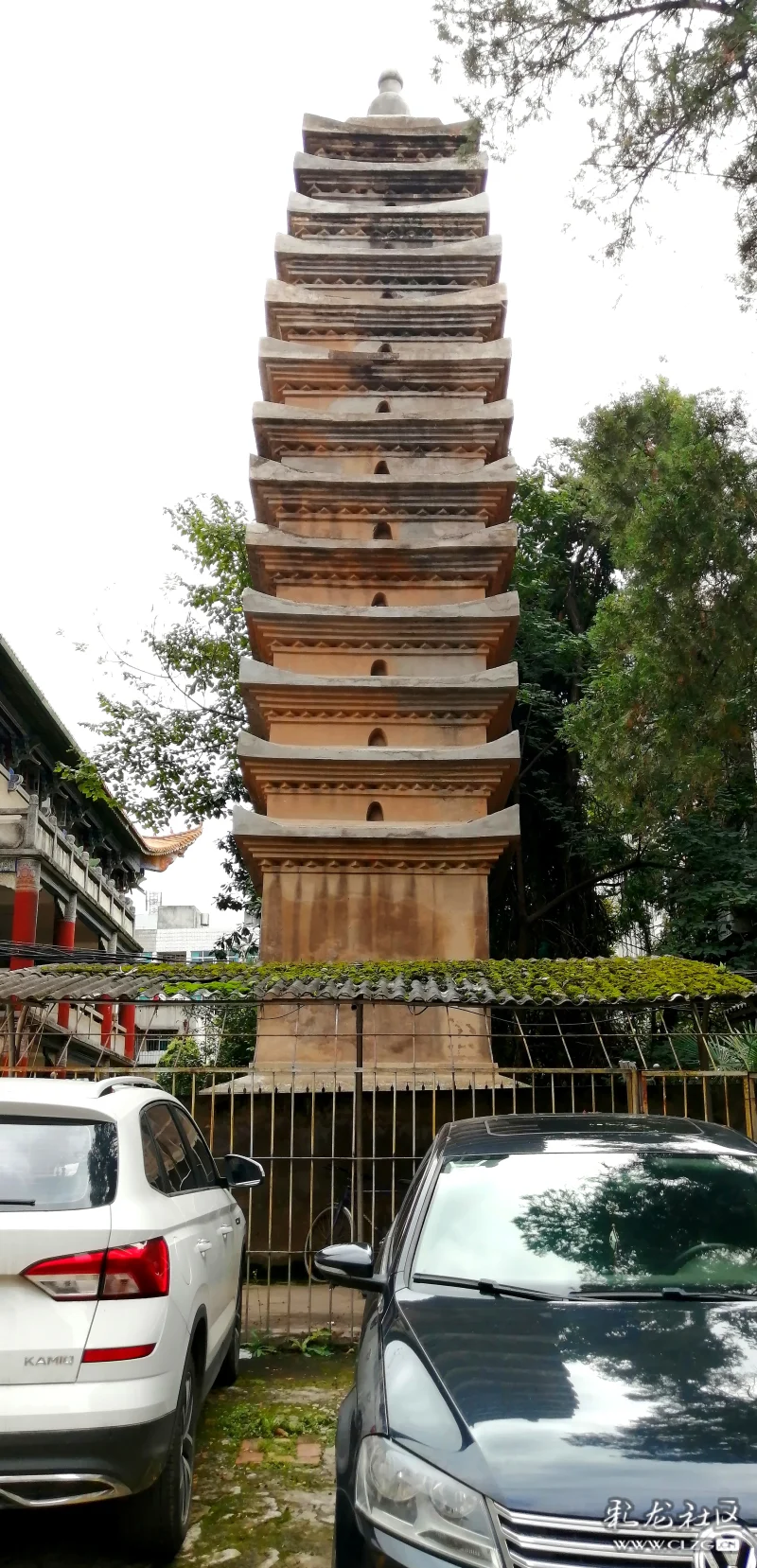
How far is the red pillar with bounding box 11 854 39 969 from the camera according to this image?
67.4 ft

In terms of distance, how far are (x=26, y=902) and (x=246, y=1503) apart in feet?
55.9

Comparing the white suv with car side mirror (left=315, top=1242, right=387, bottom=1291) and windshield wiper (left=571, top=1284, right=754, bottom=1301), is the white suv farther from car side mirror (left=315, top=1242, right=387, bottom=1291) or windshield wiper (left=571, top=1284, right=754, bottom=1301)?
windshield wiper (left=571, top=1284, right=754, bottom=1301)

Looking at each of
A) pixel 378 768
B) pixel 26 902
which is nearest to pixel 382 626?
pixel 378 768

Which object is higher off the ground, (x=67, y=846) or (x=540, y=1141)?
(x=67, y=846)

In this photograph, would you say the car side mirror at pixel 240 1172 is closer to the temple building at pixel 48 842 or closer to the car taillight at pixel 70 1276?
the car taillight at pixel 70 1276

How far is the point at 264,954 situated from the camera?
13.5 metres

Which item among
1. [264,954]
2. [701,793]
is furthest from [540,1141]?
[264,954]

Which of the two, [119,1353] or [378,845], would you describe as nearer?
[119,1353]

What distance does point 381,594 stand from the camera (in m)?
15.4

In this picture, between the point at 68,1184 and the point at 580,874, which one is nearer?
the point at 68,1184

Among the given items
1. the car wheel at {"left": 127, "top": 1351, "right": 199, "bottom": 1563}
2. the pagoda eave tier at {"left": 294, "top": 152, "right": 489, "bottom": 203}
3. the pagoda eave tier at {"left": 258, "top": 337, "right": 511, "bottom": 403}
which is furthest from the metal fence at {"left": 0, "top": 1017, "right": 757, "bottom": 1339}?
the pagoda eave tier at {"left": 294, "top": 152, "right": 489, "bottom": 203}

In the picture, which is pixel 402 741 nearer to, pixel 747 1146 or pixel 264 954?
pixel 264 954

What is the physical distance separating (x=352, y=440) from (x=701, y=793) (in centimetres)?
739

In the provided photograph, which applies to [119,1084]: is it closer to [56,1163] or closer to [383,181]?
[56,1163]
